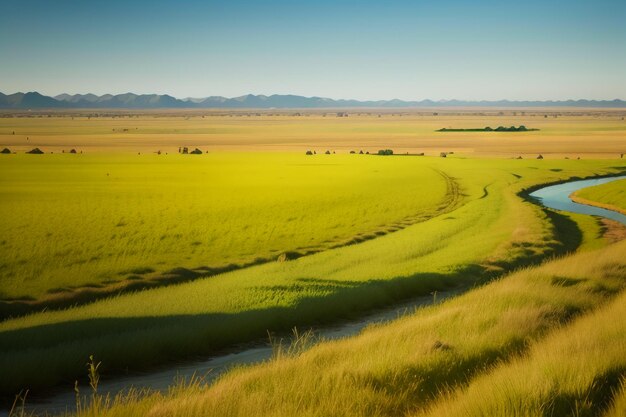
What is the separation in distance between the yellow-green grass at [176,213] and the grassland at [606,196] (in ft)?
35.5

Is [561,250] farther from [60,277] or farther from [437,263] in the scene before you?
[60,277]

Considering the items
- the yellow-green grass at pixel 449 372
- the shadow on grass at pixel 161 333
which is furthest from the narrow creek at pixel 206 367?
the yellow-green grass at pixel 449 372

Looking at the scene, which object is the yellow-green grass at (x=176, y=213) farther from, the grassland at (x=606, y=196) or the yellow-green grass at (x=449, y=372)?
the yellow-green grass at (x=449, y=372)

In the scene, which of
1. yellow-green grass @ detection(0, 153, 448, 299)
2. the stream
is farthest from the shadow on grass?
the stream

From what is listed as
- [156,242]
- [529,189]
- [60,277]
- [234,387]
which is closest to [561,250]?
[156,242]

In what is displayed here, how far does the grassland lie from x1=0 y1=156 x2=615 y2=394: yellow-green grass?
11.7m

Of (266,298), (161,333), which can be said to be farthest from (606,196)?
(161,333)

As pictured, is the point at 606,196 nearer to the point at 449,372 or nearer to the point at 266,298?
the point at 266,298

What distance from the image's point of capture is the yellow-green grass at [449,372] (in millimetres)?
10070

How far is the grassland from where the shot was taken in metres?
51.3

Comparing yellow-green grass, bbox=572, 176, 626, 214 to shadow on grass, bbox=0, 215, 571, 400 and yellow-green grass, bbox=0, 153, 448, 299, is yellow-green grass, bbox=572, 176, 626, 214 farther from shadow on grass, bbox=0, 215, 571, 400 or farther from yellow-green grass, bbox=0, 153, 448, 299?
shadow on grass, bbox=0, 215, 571, 400

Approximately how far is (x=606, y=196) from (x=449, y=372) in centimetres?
4729

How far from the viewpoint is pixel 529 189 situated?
63.5m

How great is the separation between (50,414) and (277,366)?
15.2ft
